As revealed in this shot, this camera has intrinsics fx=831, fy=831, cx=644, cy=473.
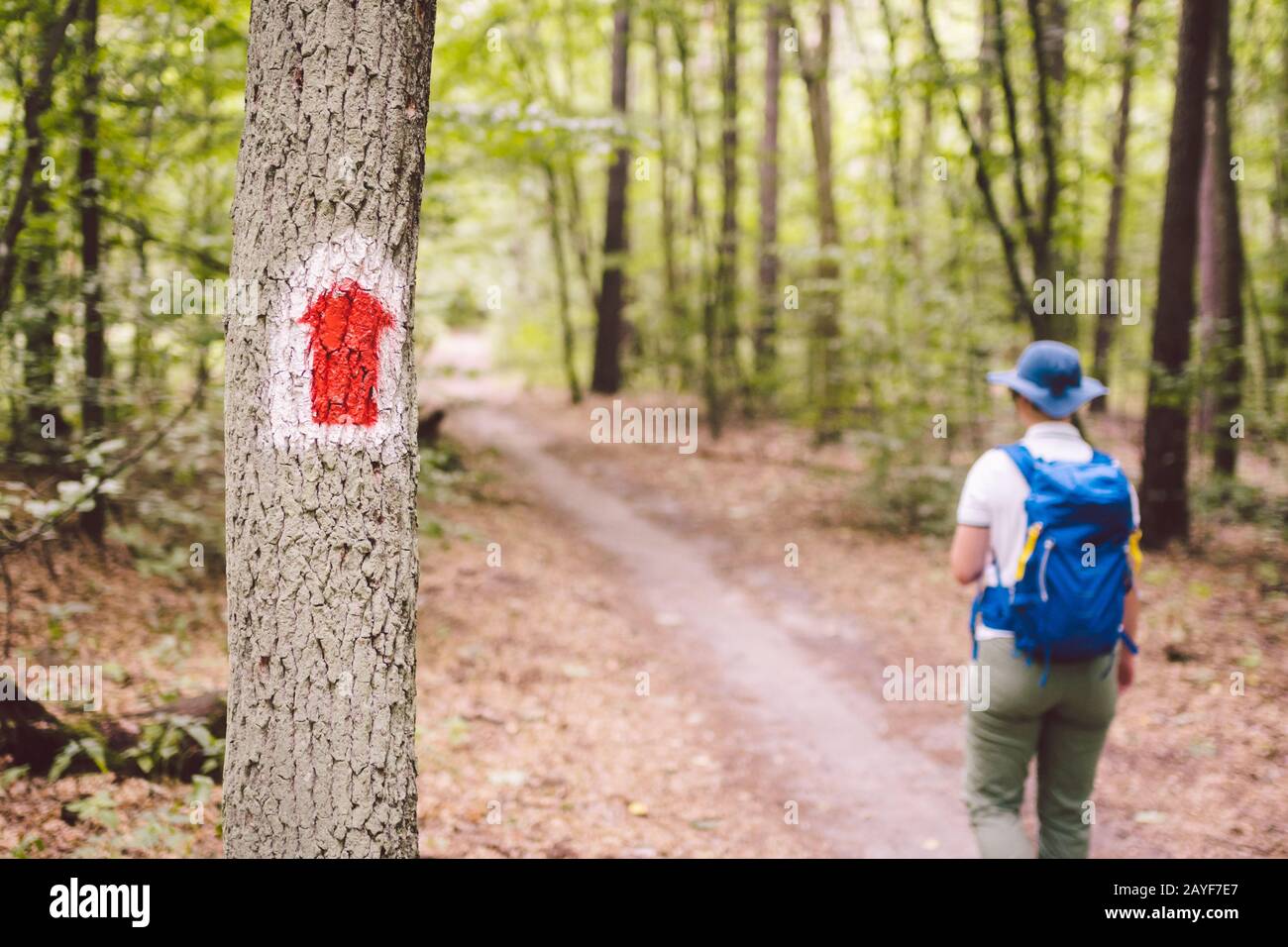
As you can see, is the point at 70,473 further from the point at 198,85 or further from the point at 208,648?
the point at 198,85

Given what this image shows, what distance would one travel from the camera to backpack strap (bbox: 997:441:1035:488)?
314 centimetres

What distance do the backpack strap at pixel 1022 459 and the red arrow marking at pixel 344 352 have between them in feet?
7.53

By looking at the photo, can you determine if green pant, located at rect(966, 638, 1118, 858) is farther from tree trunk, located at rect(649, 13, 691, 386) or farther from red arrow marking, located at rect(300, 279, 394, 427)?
tree trunk, located at rect(649, 13, 691, 386)

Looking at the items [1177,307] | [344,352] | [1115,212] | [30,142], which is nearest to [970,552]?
[344,352]

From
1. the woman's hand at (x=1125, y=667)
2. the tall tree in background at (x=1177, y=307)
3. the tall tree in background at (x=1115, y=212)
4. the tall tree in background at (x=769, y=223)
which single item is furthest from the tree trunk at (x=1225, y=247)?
the tall tree in background at (x=769, y=223)

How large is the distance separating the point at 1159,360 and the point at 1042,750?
658 cm

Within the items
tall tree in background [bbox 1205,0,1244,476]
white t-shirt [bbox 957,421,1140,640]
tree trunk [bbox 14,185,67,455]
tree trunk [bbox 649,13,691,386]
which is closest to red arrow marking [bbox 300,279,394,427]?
white t-shirt [bbox 957,421,1140,640]

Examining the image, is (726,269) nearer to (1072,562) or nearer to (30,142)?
(30,142)

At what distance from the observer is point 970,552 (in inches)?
128

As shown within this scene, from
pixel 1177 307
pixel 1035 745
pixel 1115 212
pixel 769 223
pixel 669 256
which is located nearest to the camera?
pixel 1035 745

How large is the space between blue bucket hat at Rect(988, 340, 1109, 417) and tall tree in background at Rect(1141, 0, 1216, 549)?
18.5ft

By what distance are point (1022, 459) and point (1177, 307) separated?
659 cm

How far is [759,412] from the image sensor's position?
16.2 metres

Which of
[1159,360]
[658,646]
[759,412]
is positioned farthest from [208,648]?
[759,412]
